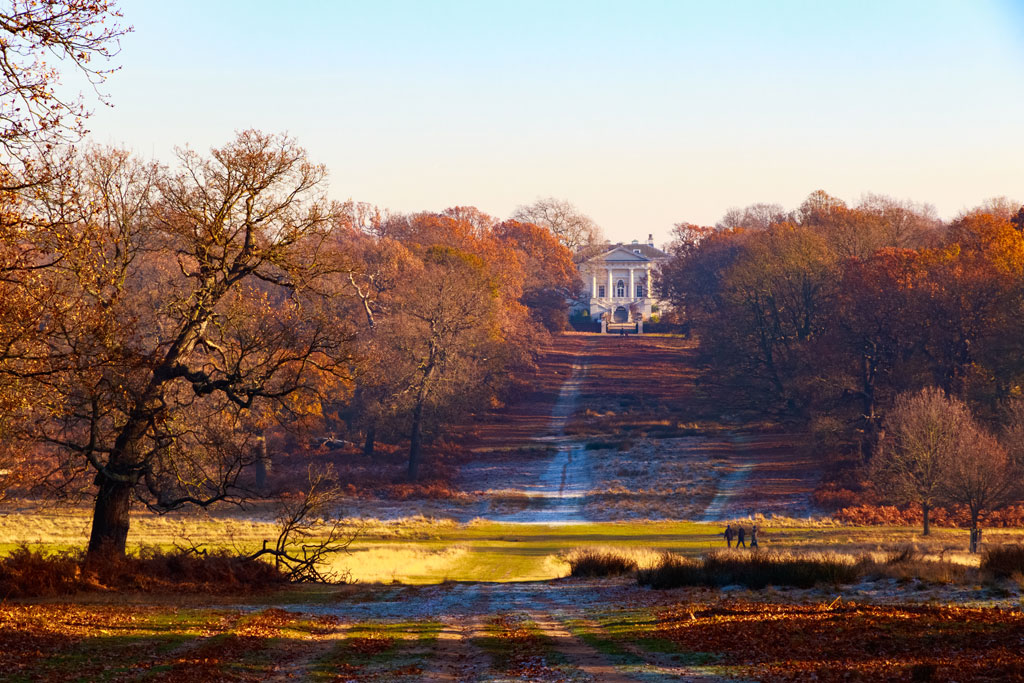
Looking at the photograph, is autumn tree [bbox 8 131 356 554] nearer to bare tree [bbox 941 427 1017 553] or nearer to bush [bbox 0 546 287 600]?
bush [bbox 0 546 287 600]

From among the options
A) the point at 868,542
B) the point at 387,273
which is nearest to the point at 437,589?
the point at 868,542

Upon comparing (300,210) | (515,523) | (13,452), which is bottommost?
(515,523)

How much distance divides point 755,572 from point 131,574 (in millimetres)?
13039

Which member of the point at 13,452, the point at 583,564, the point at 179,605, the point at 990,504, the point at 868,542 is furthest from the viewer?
the point at 990,504

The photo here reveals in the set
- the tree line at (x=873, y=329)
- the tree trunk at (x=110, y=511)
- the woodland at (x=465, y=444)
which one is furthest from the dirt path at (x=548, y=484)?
the tree trunk at (x=110, y=511)

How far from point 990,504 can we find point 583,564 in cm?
2706

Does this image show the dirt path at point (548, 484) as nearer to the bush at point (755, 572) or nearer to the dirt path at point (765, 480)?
the dirt path at point (765, 480)

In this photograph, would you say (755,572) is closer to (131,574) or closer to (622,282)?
(131,574)

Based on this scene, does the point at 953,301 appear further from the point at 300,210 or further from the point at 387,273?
the point at 300,210

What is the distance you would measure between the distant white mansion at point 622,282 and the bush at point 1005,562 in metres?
129

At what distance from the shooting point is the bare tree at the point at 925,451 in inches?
1804

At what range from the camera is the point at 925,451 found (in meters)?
46.4

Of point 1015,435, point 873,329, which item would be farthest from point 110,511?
point 873,329

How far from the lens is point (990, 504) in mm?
45625
